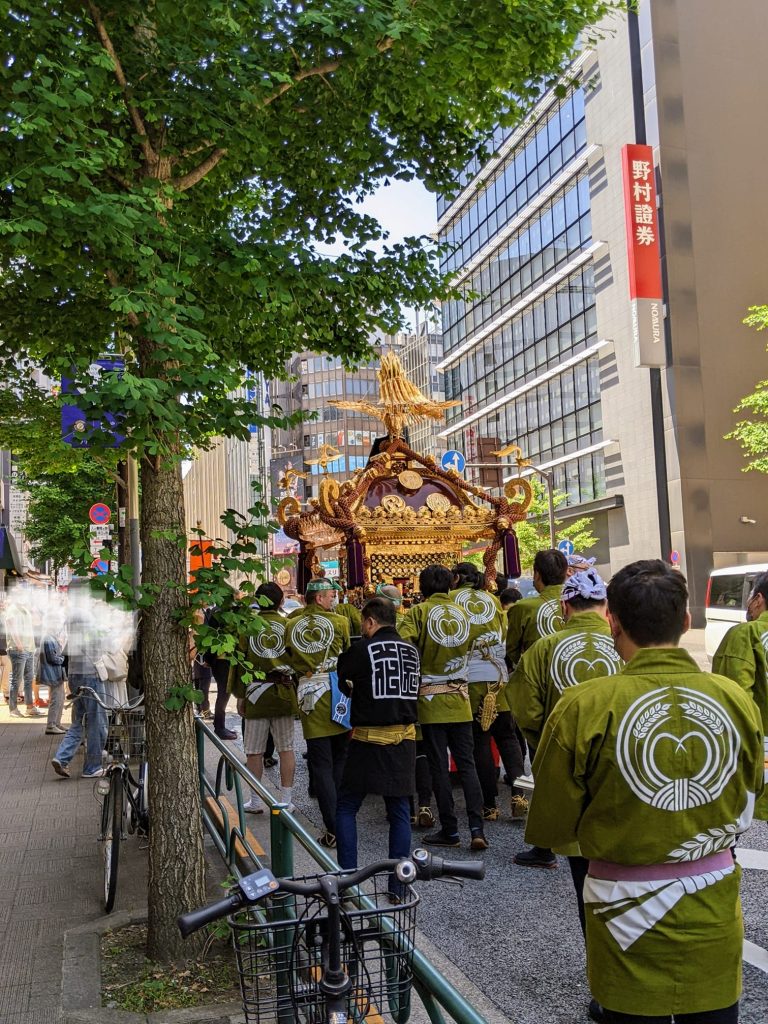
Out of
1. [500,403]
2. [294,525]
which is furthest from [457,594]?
[500,403]

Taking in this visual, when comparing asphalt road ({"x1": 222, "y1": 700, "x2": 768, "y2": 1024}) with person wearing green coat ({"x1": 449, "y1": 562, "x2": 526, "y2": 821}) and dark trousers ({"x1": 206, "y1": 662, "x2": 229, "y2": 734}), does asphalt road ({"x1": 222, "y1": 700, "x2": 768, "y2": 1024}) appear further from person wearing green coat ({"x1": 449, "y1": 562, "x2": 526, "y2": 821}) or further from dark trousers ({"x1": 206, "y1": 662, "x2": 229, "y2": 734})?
dark trousers ({"x1": 206, "y1": 662, "x2": 229, "y2": 734})

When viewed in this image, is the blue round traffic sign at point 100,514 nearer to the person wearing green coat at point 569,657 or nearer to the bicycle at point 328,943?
the person wearing green coat at point 569,657

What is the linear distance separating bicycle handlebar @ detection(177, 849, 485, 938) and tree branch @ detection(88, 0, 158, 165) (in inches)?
166

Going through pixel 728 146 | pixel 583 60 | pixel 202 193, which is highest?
pixel 583 60

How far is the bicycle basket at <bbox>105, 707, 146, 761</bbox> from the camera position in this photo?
22.3ft

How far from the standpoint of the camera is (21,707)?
1798 centimetres

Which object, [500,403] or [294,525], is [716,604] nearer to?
[294,525]

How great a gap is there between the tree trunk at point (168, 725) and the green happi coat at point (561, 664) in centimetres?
191

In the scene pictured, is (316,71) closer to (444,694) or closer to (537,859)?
(444,694)

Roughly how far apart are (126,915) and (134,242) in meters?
3.91

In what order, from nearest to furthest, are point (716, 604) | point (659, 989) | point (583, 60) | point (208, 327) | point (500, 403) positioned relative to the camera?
point (659, 989), point (208, 327), point (716, 604), point (583, 60), point (500, 403)

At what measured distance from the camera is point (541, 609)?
23.9 ft

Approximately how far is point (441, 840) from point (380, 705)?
78.5 inches

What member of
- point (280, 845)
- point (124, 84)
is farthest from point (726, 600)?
point (124, 84)
